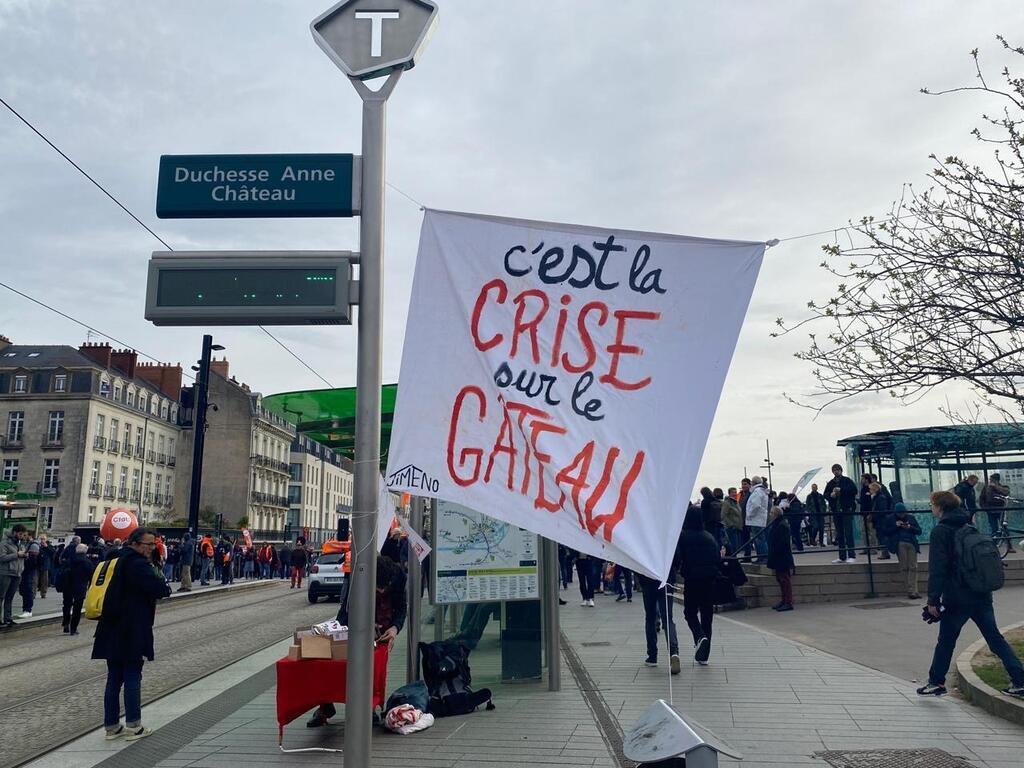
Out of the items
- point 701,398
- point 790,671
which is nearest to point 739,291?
point 701,398

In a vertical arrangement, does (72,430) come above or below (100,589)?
above

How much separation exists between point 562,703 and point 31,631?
495 inches

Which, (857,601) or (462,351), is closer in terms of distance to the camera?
(462,351)

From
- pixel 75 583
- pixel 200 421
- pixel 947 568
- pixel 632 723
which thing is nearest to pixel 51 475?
pixel 200 421

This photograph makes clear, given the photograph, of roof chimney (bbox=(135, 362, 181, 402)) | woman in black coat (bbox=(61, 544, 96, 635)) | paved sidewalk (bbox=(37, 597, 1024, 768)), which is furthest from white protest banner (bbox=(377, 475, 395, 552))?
roof chimney (bbox=(135, 362, 181, 402))

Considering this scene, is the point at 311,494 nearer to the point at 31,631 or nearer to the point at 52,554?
the point at 52,554

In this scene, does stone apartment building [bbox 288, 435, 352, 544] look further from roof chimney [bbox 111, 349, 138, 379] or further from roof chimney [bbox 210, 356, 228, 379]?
roof chimney [bbox 111, 349, 138, 379]

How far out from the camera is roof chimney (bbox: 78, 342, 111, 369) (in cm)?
6041

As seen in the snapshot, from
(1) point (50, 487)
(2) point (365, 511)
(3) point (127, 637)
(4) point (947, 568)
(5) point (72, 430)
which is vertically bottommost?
(3) point (127, 637)

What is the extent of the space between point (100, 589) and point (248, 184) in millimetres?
4625

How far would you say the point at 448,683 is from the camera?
8.00m

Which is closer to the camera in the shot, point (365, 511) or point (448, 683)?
point (365, 511)

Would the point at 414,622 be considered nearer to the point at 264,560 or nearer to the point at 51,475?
the point at 264,560

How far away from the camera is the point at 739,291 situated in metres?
3.97
